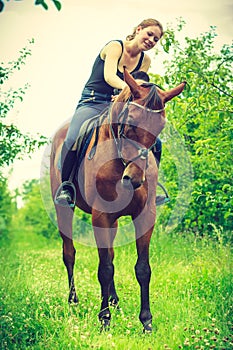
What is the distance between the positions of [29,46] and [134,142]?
4.33m

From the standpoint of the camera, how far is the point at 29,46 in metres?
8.35

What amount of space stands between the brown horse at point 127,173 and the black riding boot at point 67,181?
29cm

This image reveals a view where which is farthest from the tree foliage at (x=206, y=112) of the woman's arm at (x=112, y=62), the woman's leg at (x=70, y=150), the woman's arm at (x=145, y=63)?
the woman's leg at (x=70, y=150)

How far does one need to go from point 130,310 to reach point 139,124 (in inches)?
94.8

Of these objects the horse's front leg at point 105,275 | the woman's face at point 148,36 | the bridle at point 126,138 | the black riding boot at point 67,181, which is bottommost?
the horse's front leg at point 105,275

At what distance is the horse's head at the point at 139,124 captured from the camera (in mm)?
4629

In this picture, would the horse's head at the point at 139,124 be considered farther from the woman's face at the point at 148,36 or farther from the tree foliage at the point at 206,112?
the tree foliage at the point at 206,112

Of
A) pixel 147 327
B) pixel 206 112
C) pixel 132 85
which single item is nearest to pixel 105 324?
pixel 147 327

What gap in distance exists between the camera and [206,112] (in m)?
7.75

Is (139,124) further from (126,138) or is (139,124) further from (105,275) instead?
(105,275)

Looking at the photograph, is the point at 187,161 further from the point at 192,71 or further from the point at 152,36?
the point at 152,36

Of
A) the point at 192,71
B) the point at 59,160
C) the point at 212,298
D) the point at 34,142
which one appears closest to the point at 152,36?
the point at 192,71

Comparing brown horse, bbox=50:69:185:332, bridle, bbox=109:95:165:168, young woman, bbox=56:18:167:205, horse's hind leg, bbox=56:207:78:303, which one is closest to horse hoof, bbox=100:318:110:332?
brown horse, bbox=50:69:185:332

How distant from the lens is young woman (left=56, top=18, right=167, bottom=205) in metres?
5.50
